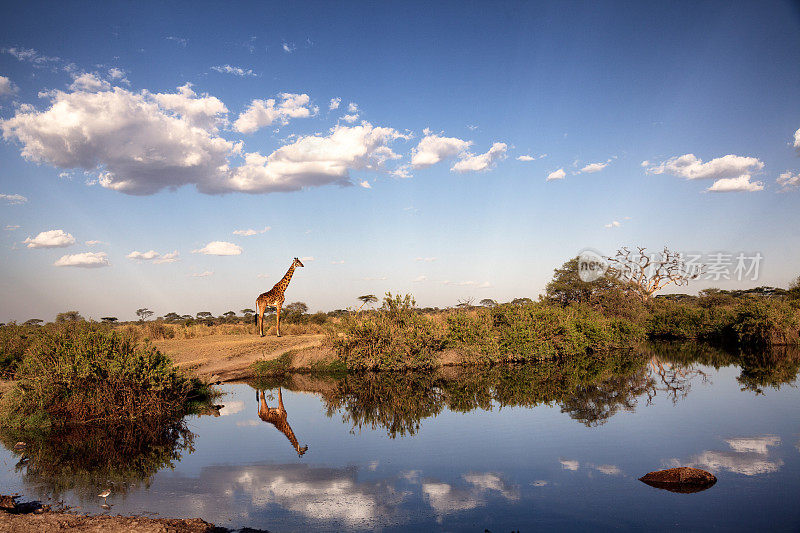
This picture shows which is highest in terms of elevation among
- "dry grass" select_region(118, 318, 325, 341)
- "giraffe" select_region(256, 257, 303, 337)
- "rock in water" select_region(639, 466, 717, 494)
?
"giraffe" select_region(256, 257, 303, 337)

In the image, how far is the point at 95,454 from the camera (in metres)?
10.3

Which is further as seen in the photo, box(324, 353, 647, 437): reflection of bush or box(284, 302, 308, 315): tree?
box(284, 302, 308, 315): tree

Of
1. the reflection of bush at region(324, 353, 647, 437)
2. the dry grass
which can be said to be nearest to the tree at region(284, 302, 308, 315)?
the dry grass

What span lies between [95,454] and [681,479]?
11.3m

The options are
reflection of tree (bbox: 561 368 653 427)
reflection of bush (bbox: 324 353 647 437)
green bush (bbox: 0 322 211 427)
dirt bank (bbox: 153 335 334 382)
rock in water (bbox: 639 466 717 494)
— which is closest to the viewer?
rock in water (bbox: 639 466 717 494)

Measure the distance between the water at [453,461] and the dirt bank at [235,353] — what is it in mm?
3853

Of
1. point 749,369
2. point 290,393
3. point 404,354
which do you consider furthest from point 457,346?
point 749,369

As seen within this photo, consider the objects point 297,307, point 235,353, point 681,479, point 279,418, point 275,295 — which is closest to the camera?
point 681,479

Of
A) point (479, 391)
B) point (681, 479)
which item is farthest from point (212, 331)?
point (681, 479)

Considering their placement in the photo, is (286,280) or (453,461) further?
(286,280)

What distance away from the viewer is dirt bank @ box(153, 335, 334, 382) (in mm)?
20297

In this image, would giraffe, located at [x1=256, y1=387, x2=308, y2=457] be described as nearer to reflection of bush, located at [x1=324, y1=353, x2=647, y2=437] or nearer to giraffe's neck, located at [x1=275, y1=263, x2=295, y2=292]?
reflection of bush, located at [x1=324, y1=353, x2=647, y2=437]

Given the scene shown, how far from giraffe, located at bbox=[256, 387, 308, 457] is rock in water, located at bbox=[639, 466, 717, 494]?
21.8 ft

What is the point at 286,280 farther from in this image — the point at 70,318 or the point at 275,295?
the point at 70,318
